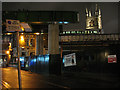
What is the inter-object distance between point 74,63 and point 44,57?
28.0 feet

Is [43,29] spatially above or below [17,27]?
above

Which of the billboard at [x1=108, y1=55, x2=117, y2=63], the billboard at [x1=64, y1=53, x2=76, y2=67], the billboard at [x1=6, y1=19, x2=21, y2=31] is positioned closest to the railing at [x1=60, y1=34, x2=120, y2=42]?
the billboard at [x1=64, y1=53, x2=76, y2=67]

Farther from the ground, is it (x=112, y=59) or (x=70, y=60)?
(x=112, y=59)

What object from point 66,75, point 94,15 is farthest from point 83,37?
point 66,75

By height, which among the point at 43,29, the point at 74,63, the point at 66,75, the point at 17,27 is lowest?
the point at 66,75

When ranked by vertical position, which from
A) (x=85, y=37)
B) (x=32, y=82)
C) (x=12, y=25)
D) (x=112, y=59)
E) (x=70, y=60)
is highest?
(x=85, y=37)

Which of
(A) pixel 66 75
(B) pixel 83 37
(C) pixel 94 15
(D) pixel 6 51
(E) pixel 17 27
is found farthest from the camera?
(B) pixel 83 37

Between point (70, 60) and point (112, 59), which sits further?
point (70, 60)

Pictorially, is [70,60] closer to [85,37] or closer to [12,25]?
[12,25]

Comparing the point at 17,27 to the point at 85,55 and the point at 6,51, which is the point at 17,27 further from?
the point at 6,51

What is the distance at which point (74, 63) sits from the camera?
1388 centimetres

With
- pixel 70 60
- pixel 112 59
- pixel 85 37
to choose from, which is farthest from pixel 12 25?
pixel 85 37

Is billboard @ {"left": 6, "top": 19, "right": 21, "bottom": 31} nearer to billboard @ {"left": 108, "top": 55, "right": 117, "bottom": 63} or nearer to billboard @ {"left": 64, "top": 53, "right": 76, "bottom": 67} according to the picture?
billboard @ {"left": 108, "top": 55, "right": 117, "bottom": 63}

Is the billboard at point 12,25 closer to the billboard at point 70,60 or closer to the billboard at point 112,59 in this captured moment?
the billboard at point 112,59
